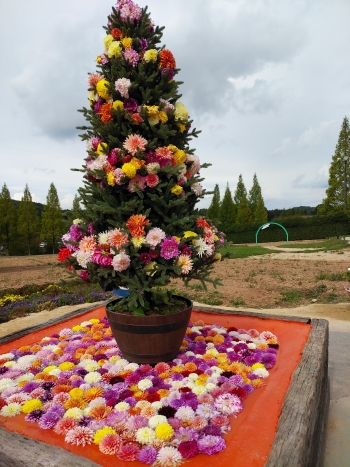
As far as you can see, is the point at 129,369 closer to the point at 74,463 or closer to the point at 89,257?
the point at 89,257

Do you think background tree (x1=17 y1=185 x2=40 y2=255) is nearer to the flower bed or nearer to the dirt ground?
the dirt ground

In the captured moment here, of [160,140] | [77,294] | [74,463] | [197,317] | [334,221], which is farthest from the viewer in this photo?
[334,221]

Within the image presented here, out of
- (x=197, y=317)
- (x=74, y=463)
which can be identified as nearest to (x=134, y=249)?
(x=74, y=463)

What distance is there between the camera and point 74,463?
177cm

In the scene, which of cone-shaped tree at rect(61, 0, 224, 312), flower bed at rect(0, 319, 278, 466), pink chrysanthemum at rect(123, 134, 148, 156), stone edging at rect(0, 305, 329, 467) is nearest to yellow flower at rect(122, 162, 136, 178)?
cone-shaped tree at rect(61, 0, 224, 312)

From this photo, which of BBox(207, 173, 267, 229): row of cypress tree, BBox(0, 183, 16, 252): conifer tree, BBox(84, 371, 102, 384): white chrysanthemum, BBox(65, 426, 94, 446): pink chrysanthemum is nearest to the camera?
BBox(65, 426, 94, 446): pink chrysanthemum

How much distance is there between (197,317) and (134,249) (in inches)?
92.5

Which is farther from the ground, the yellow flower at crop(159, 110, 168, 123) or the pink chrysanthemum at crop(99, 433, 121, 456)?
the yellow flower at crop(159, 110, 168, 123)

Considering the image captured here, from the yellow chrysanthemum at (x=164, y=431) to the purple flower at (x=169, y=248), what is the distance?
1.34 m

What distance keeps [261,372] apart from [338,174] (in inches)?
1376

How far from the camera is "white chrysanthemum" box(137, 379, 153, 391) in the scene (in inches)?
109

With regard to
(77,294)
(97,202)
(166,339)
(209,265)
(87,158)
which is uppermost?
(87,158)

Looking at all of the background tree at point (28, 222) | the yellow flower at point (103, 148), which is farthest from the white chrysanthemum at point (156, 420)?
the background tree at point (28, 222)

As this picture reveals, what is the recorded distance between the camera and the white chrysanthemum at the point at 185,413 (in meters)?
2.35
